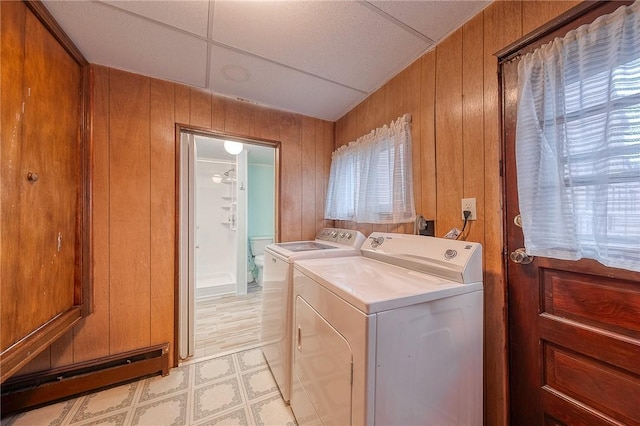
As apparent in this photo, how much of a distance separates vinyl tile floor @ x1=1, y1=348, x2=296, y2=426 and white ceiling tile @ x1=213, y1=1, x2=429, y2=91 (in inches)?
90.4

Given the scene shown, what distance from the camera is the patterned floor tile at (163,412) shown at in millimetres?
1393

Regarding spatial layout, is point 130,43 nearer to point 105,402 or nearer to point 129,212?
point 129,212

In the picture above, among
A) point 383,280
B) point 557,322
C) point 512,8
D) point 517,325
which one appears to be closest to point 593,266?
point 557,322

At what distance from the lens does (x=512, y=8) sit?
3.56ft

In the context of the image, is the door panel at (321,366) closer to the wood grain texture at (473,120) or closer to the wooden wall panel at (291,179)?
the wood grain texture at (473,120)

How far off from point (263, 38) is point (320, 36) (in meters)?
0.34

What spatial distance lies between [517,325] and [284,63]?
203 centimetres

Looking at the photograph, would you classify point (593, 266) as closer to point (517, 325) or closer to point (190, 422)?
point (517, 325)

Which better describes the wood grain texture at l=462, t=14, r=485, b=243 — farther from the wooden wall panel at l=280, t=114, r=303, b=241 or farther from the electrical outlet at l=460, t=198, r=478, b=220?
the wooden wall panel at l=280, t=114, r=303, b=241

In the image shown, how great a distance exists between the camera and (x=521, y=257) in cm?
104

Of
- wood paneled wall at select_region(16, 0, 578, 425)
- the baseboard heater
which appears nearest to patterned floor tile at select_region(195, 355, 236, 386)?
the baseboard heater

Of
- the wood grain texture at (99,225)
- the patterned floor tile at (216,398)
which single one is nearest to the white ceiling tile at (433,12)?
the wood grain texture at (99,225)

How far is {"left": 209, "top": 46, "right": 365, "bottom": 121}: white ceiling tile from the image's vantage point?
1.65 m

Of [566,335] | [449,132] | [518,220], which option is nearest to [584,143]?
[518,220]
